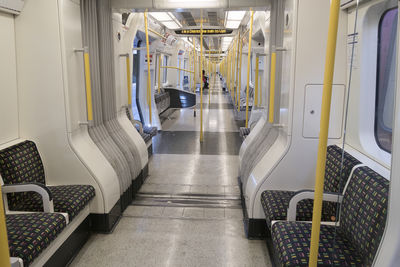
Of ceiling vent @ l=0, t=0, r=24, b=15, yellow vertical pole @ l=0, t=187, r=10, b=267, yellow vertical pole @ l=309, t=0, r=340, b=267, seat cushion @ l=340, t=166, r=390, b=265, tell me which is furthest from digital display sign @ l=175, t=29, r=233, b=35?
yellow vertical pole @ l=0, t=187, r=10, b=267

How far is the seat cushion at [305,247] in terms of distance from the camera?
2271 millimetres

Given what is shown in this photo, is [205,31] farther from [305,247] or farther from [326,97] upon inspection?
[326,97]

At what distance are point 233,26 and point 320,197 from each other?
27.7 ft

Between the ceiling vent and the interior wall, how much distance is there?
68 mm

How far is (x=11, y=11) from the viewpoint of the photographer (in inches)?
123

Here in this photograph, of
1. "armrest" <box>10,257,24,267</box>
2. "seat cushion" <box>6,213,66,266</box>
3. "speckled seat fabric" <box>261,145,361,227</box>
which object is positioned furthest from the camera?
"speckled seat fabric" <box>261,145,361,227</box>

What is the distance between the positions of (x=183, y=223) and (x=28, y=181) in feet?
5.39

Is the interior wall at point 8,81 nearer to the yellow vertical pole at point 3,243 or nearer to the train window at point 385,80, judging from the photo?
the yellow vertical pole at point 3,243

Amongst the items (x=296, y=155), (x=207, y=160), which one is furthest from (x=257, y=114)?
(x=296, y=155)

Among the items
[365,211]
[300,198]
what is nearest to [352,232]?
[365,211]

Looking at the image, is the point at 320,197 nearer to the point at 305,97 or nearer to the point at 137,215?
the point at 305,97

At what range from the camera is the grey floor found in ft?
10.6

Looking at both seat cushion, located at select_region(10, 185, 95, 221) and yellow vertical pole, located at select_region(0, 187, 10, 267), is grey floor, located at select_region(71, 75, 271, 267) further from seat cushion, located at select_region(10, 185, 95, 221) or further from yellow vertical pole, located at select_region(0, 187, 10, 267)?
yellow vertical pole, located at select_region(0, 187, 10, 267)

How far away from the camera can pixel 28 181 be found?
325 cm
